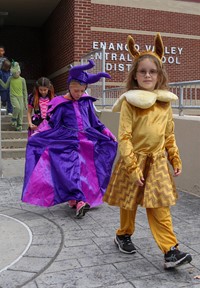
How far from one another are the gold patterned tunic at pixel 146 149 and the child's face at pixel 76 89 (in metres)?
1.53

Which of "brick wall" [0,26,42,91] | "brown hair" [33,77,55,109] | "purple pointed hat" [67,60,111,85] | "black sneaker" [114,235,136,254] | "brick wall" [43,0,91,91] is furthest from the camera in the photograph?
"brick wall" [0,26,42,91]

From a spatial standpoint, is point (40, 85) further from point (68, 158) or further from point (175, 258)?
point (175, 258)

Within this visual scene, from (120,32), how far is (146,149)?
988 cm

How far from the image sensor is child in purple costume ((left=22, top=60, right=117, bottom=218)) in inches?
184

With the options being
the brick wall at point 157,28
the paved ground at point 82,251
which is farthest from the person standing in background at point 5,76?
the paved ground at point 82,251

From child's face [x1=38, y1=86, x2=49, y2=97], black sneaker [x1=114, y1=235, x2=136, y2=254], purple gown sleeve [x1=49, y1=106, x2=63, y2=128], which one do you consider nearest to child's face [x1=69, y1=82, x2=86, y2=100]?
purple gown sleeve [x1=49, y1=106, x2=63, y2=128]

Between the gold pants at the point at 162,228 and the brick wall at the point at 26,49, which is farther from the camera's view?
the brick wall at the point at 26,49

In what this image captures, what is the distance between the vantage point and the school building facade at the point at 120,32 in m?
11.7

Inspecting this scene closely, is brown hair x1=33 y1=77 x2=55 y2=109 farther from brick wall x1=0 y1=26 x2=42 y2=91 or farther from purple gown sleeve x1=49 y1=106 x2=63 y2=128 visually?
brick wall x1=0 y1=26 x2=42 y2=91

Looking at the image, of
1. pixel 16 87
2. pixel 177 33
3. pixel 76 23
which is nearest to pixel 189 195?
pixel 16 87

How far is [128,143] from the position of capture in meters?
3.15

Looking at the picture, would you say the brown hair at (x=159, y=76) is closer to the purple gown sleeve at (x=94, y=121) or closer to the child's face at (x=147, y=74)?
the child's face at (x=147, y=74)

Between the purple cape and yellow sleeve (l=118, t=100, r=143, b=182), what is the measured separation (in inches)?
64.7

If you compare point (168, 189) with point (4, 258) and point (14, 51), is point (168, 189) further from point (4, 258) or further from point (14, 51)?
point (14, 51)
